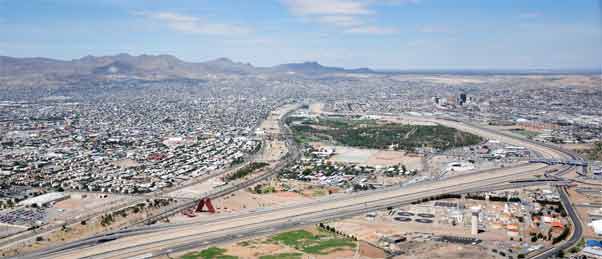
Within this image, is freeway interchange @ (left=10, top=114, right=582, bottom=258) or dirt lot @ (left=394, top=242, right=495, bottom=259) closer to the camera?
dirt lot @ (left=394, top=242, right=495, bottom=259)

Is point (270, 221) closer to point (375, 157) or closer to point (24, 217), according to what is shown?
point (24, 217)

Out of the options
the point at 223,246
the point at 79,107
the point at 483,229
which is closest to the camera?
the point at 223,246

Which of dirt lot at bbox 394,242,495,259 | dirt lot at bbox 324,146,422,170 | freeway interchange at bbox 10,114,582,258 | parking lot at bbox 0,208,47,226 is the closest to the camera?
dirt lot at bbox 394,242,495,259

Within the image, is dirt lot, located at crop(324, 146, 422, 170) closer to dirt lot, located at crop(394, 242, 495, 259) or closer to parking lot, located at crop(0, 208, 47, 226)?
dirt lot, located at crop(394, 242, 495, 259)

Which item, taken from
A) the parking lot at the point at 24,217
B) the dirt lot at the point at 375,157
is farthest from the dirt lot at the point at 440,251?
the parking lot at the point at 24,217

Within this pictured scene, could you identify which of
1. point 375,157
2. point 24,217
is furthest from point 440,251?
point 375,157

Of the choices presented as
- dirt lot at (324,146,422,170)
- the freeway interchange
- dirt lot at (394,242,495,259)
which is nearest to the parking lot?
the freeway interchange

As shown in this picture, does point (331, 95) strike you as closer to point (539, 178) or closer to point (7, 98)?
point (7, 98)

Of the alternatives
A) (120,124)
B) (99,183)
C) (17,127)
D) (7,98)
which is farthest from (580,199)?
(7,98)

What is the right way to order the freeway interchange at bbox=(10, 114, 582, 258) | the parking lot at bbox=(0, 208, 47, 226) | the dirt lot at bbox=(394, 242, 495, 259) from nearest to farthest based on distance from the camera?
the dirt lot at bbox=(394, 242, 495, 259)
the freeway interchange at bbox=(10, 114, 582, 258)
the parking lot at bbox=(0, 208, 47, 226)
